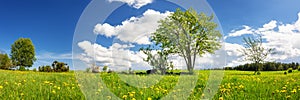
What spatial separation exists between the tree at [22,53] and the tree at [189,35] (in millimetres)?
39278

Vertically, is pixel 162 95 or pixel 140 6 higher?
pixel 140 6

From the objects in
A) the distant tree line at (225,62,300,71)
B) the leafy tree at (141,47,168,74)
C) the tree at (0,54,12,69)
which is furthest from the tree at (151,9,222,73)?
the tree at (0,54,12,69)

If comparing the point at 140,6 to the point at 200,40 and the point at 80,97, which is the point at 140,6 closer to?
the point at 80,97

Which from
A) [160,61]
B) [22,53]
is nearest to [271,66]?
[160,61]

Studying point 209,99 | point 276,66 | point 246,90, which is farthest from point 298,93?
point 276,66

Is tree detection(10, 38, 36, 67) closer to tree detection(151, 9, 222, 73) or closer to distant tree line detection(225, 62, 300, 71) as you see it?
distant tree line detection(225, 62, 300, 71)

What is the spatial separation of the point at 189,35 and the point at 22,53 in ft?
138

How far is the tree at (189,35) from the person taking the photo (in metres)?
16.7

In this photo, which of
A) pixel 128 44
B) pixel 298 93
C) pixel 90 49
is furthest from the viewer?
pixel 128 44

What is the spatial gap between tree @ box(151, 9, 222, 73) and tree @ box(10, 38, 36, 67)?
3928cm

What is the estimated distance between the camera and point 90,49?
8250mm

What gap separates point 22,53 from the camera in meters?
54.1

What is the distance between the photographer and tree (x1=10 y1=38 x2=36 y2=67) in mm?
54125

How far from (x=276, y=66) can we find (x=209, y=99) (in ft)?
180
